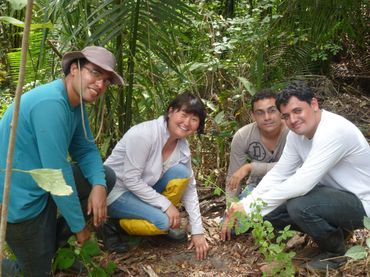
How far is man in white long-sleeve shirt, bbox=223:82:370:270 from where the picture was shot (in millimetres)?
2352

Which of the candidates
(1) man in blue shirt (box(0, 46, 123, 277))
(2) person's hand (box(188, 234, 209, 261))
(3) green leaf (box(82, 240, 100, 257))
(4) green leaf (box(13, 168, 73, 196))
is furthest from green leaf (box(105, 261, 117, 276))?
(4) green leaf (box(13, 168, 73, 196))

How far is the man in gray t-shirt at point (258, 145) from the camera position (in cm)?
294

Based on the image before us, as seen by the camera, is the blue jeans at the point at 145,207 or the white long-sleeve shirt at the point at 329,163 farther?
the blue jeans at the point at 145,207

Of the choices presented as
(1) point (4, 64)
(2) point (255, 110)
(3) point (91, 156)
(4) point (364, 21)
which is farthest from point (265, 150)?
(1) point (4, 64)

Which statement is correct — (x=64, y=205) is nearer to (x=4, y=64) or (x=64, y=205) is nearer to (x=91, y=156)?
(x=91, y=156)

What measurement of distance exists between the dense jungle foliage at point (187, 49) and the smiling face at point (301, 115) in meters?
0.73

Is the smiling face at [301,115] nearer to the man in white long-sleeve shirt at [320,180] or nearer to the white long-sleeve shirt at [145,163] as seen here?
the man in white long-sleeve shirt at [320,180]

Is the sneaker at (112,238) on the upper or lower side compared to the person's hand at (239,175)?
lower

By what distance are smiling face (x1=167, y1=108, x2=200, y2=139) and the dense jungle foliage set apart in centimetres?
38

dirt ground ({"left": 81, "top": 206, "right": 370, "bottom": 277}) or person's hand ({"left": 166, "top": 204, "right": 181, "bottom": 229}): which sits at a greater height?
person's hand ({"left": 166, "top": 204, "right": 181, "bottom": 229})

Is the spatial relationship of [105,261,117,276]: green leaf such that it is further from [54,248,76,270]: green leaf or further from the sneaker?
the sneaker

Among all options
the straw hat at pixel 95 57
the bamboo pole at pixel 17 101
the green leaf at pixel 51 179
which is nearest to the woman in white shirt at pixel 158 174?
the straw hat at pixel 95 57

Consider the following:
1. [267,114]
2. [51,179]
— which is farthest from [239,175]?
[51,179]

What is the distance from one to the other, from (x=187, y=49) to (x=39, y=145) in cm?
243
